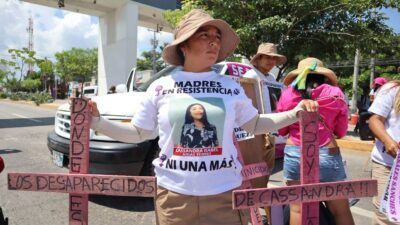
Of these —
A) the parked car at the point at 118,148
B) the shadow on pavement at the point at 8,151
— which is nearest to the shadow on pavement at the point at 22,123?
the shadow on pavement at the point at 8,151

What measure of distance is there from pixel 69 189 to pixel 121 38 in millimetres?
23725

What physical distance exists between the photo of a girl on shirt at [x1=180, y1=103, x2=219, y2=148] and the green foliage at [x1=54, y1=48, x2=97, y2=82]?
5479 centimetres

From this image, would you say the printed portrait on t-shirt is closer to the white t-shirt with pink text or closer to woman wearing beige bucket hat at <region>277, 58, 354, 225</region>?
the white t-shirt with pink text

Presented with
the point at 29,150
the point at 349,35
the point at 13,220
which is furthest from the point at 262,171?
the point at 349,35

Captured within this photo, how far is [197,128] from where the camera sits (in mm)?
1829

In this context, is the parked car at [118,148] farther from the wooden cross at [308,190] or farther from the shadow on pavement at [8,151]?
the shadow on pavement at [8,151]

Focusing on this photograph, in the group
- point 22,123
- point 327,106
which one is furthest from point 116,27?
point 327,106

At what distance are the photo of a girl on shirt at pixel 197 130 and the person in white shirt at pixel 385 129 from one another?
139 centimetres

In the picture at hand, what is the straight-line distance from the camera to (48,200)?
15.7 ft

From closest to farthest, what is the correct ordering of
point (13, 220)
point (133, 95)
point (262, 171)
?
point (262, 171)
point (13, 220)
point (133, 95)

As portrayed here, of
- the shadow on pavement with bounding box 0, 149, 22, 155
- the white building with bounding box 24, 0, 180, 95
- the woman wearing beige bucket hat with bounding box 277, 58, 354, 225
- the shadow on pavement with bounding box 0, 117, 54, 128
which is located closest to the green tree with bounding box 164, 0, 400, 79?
the shadow on pavement with bounding box 0, 149, 22, 155

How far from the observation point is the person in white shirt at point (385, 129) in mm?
2601

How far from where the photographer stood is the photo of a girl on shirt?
1.83m

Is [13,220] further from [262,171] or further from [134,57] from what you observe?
[134,57]
